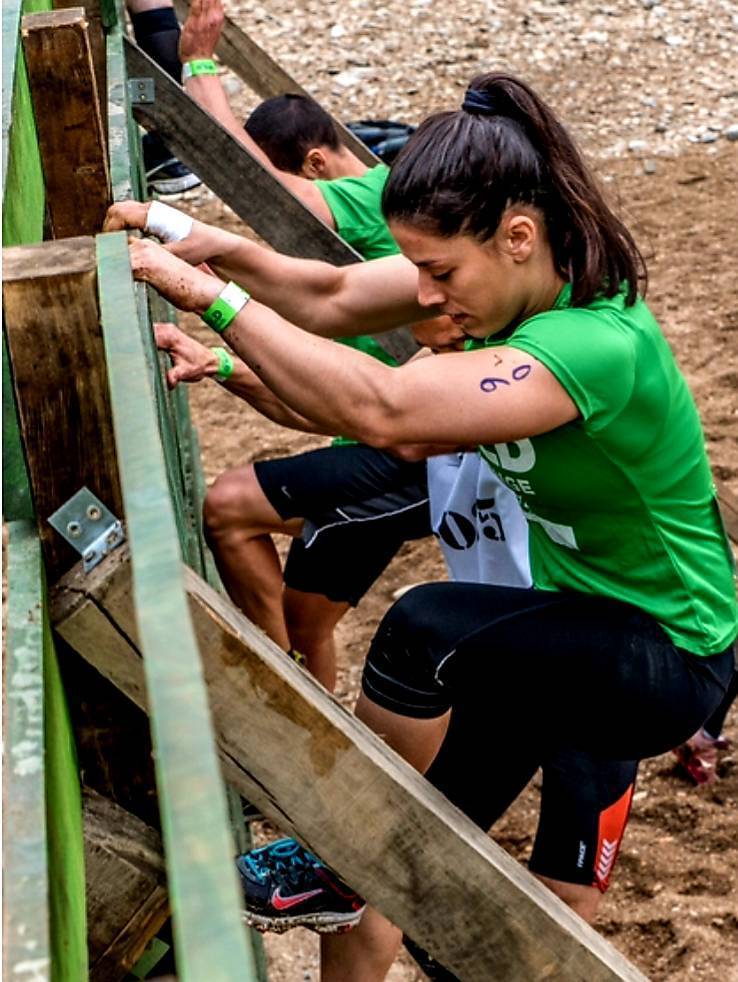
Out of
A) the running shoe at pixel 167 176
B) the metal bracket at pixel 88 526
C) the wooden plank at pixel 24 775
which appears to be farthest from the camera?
the running shoe at pixel 167 176

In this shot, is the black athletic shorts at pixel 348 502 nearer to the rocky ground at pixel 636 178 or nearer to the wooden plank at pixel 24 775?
the rocky ground at pixel 636 178

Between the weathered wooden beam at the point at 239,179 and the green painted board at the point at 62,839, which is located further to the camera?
Answer: the weathered wooden beam at the point at 239,179

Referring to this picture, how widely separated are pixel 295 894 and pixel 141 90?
6.82ft

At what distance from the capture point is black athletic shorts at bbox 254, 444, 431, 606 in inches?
160

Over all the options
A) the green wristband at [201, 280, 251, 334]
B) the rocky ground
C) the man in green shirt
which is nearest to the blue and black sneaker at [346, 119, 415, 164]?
the rocky ground

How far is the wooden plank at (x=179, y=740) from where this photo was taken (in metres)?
0.89

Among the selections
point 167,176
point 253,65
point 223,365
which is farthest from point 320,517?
point 167,176

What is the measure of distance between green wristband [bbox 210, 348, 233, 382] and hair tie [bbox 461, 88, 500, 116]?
92 cm

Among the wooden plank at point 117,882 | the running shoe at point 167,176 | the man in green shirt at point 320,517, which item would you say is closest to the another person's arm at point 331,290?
the man in green shirt at point 320,517

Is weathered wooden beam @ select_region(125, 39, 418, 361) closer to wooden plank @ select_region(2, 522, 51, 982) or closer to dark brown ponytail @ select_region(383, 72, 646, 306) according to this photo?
dark brown ponytail @ select_region(383, 72, 646, 306)

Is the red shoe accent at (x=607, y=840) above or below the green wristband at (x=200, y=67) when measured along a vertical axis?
below

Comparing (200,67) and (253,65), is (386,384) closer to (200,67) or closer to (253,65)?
(200,67)

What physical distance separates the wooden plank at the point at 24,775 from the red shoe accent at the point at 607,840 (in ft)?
4.46

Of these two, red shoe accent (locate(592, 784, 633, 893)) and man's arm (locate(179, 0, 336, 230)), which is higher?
man's arm (locate(179, 0, 336, 230))
